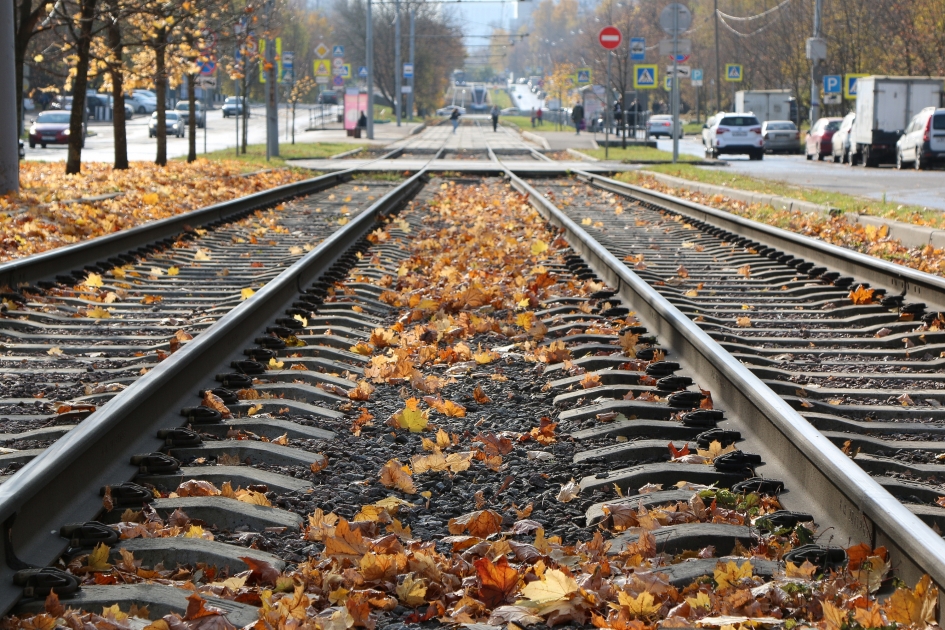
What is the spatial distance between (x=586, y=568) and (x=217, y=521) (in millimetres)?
1175

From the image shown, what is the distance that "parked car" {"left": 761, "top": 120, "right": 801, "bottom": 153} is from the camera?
51.2m

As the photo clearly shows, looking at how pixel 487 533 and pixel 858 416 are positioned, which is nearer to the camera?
pixel 487 533

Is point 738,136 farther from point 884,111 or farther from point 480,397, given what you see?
point 480,397

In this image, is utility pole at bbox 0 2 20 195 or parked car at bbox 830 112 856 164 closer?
→ utility pole at bbox 0 2 20 195

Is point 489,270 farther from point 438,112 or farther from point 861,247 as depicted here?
point 438,112

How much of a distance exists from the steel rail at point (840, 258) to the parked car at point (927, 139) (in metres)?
16.6

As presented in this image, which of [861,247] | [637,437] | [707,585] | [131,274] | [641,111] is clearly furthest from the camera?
[641,111]

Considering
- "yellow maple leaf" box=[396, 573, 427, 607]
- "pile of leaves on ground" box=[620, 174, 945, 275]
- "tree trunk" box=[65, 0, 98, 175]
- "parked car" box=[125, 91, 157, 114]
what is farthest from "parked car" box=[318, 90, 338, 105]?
"yellow maple leaf" box=[396, 573, 427, 607]

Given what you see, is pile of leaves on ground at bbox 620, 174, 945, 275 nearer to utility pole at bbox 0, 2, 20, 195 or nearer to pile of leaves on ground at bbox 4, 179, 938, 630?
pile of leaves on ground at bbox 4, 179, 938, 630

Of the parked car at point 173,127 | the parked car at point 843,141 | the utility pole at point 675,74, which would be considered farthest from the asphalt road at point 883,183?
the parked car at point 173,127

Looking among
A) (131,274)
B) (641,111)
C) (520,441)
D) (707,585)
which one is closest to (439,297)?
(131,274)

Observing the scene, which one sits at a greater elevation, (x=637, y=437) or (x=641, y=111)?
(x=641, y=111)

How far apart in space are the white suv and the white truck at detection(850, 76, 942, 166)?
527 centimetres

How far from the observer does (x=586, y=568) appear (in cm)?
331
